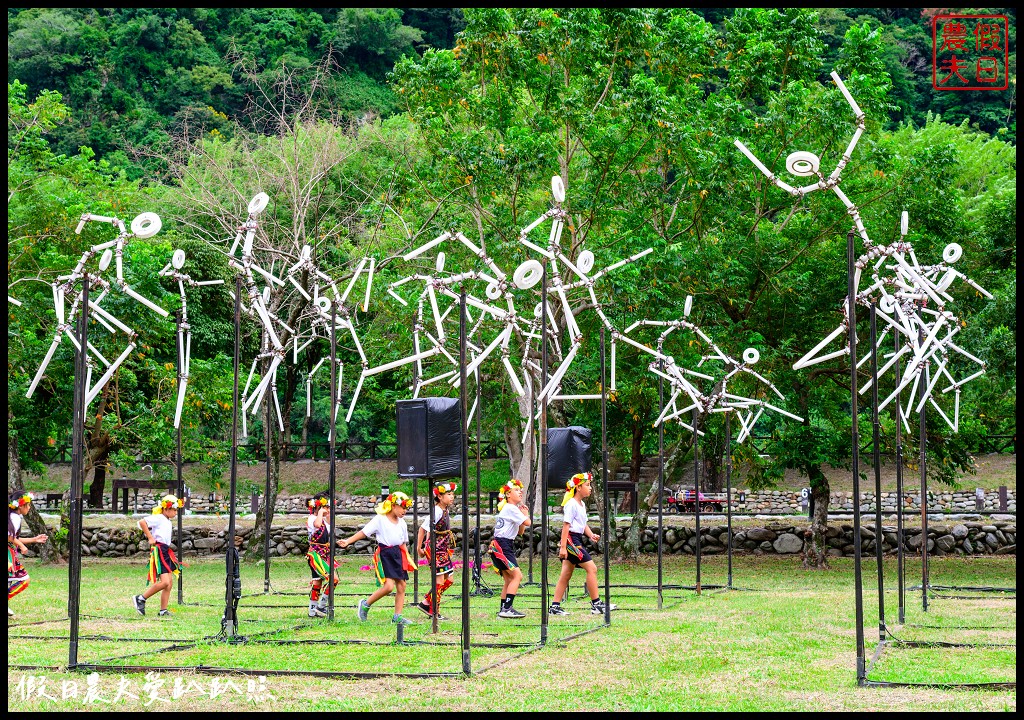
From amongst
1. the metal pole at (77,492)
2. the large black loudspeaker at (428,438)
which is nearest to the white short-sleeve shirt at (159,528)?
the large black loudspeaker at (428,438)

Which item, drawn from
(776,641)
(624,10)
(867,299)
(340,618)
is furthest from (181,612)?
(624,10)

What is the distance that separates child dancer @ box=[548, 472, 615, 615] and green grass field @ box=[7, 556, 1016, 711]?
327 millimetres

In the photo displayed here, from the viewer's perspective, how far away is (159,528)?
13578mm

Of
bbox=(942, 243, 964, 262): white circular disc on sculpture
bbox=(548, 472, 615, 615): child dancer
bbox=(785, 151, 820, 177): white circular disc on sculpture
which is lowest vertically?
bbox=(548, 472, 615, 615): child dancer

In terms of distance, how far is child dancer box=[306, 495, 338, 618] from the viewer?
43.8 feet

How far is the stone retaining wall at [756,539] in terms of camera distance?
73.8 feet

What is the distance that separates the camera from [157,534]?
1357cm

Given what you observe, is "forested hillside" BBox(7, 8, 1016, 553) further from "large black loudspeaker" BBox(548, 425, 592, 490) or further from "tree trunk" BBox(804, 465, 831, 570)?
"large black loudspeaker" BBox(548, 425, 592, 490)

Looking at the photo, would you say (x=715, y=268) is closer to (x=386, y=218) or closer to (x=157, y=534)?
(x=386, y=218)

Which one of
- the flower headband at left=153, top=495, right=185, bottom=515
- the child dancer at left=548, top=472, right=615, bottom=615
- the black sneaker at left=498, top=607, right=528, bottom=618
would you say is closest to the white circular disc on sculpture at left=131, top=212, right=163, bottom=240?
the flower headband at left=153, top=495, right=185, bottom=515

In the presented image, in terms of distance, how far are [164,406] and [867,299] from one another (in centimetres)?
1479

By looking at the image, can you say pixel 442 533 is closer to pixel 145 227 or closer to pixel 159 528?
pixel 159 528

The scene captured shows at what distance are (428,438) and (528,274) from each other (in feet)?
6.18

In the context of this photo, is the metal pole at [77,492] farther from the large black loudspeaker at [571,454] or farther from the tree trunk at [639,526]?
the tree trunk at [639,526]
